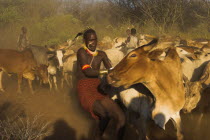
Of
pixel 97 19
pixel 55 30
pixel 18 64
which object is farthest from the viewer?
pixel 97 19

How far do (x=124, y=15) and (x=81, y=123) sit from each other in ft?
64.1

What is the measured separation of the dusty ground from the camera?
5.43 meters

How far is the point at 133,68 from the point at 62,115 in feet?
12.8

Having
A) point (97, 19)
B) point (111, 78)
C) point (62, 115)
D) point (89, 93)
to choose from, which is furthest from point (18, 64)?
point (97, 19)

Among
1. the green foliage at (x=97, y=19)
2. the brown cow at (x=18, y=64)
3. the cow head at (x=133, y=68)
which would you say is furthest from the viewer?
the green foliage at (x=97, y=19)

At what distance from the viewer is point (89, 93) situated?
3930mm

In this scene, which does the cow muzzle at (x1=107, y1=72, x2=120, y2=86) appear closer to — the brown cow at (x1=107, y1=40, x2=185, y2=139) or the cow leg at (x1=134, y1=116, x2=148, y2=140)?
the brown cow at (x1=107, y1=40, x2=185, y2=139)

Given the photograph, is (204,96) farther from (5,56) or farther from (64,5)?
(64,5)

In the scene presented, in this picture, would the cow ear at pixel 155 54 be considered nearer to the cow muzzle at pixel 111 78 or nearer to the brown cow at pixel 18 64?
the cow muzzle at pixel 111 78

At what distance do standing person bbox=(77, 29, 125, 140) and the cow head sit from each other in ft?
1.06

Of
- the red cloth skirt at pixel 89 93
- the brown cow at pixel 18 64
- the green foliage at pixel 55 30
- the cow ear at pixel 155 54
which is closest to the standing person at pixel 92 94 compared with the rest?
the red cloth skirt at pixel 89 93

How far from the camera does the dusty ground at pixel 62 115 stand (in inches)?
214

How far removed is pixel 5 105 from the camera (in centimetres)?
785

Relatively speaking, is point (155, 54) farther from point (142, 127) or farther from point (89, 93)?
point (142, 127)
